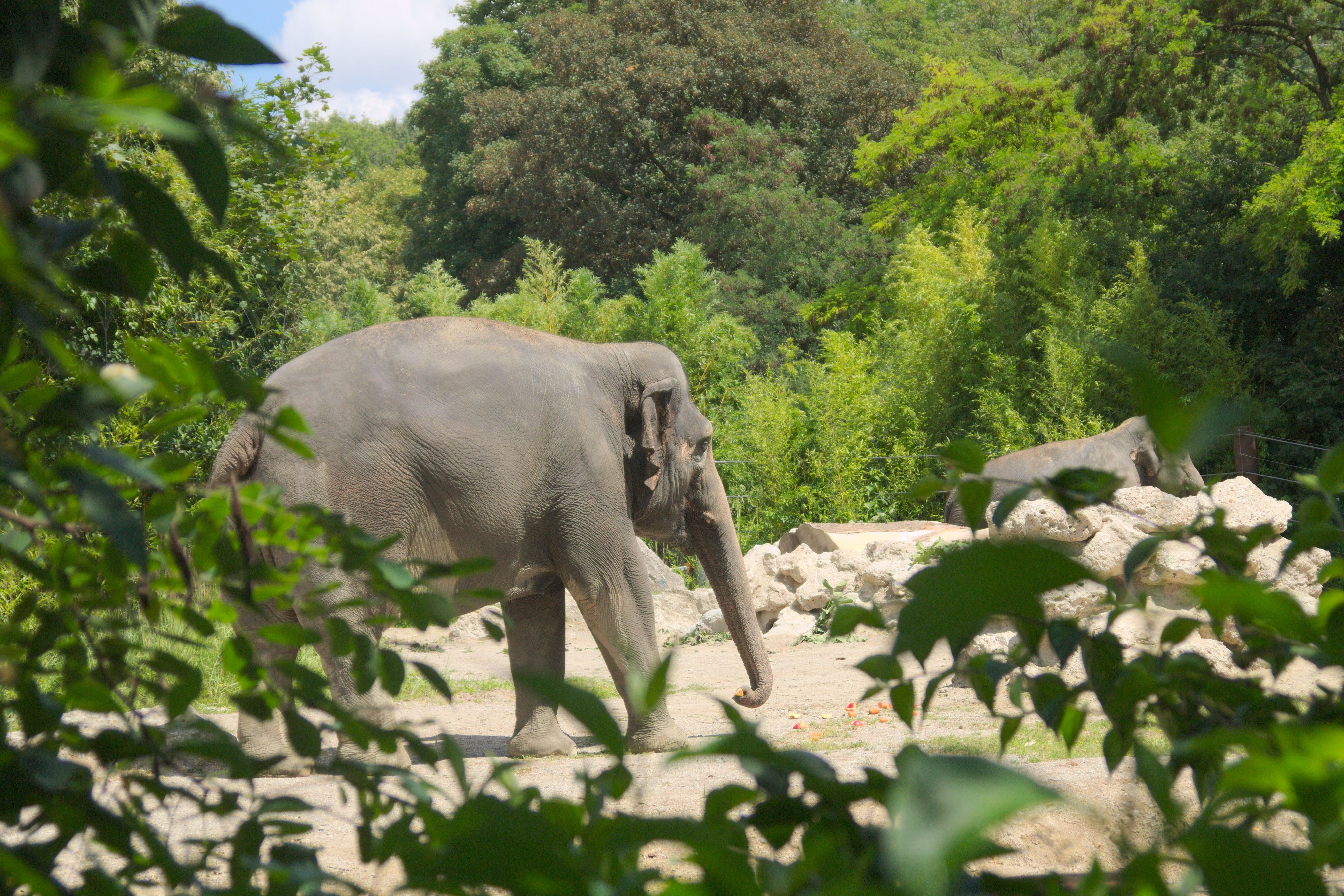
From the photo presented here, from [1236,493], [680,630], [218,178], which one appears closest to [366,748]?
[218,178]

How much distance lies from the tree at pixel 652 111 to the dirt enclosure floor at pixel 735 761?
1519cm

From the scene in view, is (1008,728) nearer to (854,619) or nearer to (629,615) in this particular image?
(854,619)

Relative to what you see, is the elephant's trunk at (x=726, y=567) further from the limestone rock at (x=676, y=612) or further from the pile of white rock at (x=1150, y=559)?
the limestone rock at (x=676, y=612)

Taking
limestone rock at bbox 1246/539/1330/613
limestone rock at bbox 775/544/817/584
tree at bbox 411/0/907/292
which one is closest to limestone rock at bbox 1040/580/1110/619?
limestone rock at bbox 1246/539/1330/613

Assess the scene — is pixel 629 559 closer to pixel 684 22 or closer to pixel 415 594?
pixel 415 594

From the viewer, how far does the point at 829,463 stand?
13.3 m

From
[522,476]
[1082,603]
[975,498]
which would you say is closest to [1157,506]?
[1082,603]

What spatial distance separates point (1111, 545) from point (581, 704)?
23.3 feet

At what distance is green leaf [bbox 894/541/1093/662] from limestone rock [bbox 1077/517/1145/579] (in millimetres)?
6484

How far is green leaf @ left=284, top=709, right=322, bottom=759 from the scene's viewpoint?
932mm

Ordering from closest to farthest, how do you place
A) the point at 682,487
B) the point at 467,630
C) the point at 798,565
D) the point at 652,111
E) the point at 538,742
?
the point at 538,742
the point at 682,487
the point at 467,630
the point at 798,565
the point at 652,111

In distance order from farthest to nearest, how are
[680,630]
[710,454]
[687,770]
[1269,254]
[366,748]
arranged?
[1269,254]
[680,630]
[710,454]
[687,770]
[366,748]

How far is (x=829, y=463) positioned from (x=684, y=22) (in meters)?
13.8

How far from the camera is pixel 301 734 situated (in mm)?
941
